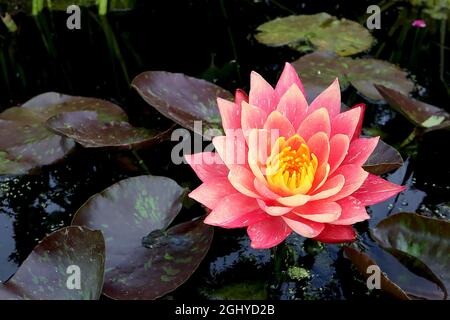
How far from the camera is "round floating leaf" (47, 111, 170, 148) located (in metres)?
1.64

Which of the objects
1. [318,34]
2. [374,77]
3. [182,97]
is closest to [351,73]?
[374,77]

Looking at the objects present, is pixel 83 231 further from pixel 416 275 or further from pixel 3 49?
pixel 3 49

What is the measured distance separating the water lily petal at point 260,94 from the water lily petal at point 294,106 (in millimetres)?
34

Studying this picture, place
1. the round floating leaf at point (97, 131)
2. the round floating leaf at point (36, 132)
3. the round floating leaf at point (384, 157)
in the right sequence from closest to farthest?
1. the round floating leaf at point (384, 157)
2. the round floating leaf at point (97, 131)
3. the round floating leaf at point (36, 132)

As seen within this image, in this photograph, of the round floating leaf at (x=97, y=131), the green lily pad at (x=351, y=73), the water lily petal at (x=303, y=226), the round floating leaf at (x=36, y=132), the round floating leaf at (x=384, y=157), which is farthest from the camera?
the green lily pad at (x=351, y=73)

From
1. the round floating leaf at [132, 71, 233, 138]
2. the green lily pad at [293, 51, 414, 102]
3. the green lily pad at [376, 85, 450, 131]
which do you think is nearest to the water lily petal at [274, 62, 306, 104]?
the round floating leaf at [132, 71, 233, 138]

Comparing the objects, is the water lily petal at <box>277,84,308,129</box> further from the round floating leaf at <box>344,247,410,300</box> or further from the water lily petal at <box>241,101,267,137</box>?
the round floating leaf at <box>344,247,410,300</box>

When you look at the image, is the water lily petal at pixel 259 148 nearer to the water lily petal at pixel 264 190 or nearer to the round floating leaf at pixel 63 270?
the water lily petal at pixel 264 190

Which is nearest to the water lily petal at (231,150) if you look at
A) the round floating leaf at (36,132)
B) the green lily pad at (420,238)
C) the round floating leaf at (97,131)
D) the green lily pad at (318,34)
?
the green lily pad at (420,238)

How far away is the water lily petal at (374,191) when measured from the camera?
43.8 inches

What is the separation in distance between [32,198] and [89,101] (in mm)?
502

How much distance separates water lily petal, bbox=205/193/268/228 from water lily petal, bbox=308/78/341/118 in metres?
0.27
